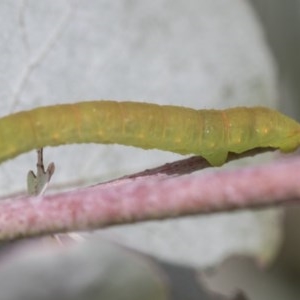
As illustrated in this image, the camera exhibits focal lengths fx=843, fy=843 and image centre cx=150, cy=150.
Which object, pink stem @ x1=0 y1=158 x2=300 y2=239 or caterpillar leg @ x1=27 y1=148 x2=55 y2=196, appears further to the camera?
caterpillar leg @ x1=27 y1=148 x2=55 y2=196

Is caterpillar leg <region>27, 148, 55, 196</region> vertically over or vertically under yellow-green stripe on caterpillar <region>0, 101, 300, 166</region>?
under

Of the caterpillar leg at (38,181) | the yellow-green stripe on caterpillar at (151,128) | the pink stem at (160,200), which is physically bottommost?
the pink stem at (160,200)

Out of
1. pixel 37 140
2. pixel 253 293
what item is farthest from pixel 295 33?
pixel 37 140

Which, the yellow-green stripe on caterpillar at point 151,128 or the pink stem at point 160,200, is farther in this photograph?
the yellow-green stripe on caterpillar at point 151,128

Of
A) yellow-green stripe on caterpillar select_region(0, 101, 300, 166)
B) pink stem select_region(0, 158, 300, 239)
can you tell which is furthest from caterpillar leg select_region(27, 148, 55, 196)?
pink stem select_region(0, 158, 300, 239)

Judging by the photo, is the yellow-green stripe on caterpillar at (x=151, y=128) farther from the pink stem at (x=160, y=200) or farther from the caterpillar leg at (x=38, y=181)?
the pink stem at (x=160, y=200)

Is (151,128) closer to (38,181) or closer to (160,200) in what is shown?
(38,181)

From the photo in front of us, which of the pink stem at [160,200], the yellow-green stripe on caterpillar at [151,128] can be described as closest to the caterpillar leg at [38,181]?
the yellow-green stripe on caterpillar at [151,128]

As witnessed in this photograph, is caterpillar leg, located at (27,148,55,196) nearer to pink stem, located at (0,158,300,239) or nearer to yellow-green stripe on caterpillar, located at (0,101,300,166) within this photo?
yellow-green stripe on caterpillar, located at (0,101,300,166)
